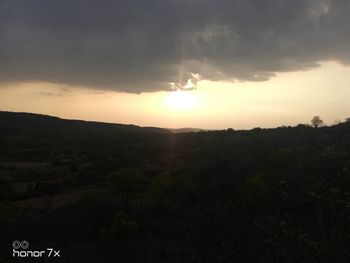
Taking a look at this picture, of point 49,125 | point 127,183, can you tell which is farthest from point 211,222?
point 49,125

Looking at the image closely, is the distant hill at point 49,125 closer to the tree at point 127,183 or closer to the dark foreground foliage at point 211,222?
the tree at point 127,183

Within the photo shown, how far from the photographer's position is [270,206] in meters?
10.6

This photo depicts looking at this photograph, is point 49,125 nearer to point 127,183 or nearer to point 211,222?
point 127,183

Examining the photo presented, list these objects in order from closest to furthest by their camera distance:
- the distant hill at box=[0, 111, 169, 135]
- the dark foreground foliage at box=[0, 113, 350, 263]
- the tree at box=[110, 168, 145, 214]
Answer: the dark foreground foliage at box=[0, 113, 350, 263] → the tree at box=[110, 168, 145, 214] → the distant hill at box=[0, 111, 169, 135]

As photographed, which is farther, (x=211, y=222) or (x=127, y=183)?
(x=127, y=183)

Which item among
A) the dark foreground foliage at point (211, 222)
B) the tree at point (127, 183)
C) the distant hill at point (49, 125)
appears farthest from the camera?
the distant hill at point (49, 125)

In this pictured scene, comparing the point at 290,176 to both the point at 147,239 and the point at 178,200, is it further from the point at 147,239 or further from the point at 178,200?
the point at 147,239

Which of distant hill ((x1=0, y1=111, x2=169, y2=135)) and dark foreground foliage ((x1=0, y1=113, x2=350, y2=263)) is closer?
dark foreground foliage ((x1=0, y1=113, x2=350, y2=263))

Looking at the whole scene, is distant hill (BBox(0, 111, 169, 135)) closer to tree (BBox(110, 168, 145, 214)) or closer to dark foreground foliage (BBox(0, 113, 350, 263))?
tree (BBox(110, 168, 145, 214))

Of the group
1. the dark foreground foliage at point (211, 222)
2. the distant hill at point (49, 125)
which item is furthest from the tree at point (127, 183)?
the distant hill at point (49, 125)

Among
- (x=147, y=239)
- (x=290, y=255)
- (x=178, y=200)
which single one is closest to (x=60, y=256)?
(x=147, y=239)

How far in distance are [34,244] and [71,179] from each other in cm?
2294

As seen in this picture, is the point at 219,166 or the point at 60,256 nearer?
the point at 60,256

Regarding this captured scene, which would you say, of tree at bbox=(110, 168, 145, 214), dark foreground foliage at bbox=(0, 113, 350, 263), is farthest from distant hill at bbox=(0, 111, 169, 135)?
dark foreground foliage at bbox=(0, 113, 350, 263)
